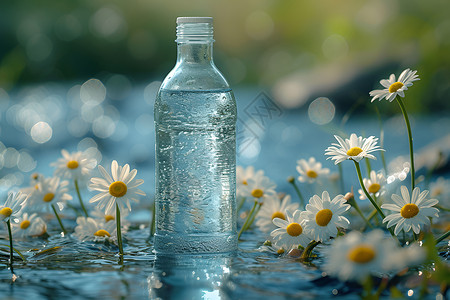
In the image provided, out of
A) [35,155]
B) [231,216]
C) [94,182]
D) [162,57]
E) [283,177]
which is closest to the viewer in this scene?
[94,182]

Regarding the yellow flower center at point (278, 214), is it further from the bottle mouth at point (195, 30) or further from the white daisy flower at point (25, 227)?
the white daisy flower at point (25, 227)

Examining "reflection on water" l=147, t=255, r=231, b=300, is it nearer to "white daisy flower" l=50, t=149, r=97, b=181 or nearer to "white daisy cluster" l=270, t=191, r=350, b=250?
"white daisy cluster" l=270, t=191, r=350, b=250

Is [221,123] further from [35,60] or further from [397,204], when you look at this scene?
[35,60]

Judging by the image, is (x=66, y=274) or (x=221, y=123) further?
(x=221, y=123)

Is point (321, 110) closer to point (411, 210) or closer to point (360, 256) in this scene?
point (411, 210)

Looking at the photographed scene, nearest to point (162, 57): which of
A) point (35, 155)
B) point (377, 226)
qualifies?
point (35, 155)

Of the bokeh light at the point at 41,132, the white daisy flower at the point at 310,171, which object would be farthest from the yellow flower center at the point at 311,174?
the bokeh light at the point at 41,132

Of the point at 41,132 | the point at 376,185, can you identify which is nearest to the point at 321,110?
the point at 41,132

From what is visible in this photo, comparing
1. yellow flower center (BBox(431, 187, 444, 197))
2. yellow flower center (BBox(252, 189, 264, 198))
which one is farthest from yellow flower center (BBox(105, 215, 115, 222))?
yellow flower center (BBox(431, 187, 444, 197))
